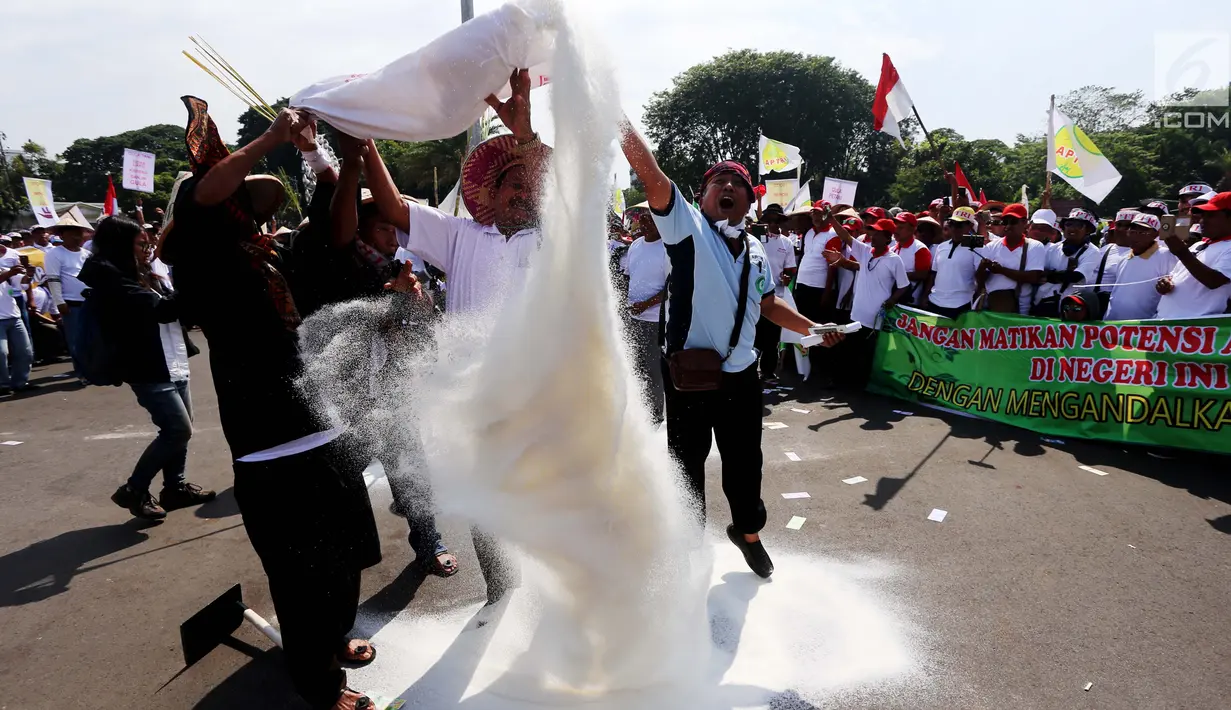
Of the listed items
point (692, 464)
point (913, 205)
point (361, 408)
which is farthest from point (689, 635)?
point (913, 205)

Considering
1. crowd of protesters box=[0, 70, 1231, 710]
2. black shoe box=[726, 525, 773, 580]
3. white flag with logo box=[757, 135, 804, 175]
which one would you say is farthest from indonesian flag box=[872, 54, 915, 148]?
black shoe box=[726, 525, 773, 580]

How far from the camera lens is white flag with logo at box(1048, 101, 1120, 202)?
757 cm

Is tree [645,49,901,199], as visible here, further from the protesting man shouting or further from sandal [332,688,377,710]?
sandal [332,688,377,710]

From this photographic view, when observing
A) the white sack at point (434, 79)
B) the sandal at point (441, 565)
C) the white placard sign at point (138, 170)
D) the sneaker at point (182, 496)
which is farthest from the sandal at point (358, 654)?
the white placard sign at point (138, 170)

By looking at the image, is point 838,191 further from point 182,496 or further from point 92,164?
point 92,164

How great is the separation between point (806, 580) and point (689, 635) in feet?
3.22

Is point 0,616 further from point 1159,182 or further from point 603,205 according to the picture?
point 1159,182

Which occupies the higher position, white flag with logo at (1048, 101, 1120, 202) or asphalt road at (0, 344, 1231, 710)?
white flag with logo at (1048, 101, 1120, 202)

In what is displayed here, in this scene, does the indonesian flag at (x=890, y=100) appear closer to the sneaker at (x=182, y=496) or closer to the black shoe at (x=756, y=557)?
the black shoe at (x=756, y=557)

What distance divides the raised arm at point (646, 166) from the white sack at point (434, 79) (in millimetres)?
391

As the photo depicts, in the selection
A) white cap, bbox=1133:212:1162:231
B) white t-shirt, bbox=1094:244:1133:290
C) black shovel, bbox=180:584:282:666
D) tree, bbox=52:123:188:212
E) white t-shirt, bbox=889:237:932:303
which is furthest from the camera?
tree, bbox=52:123:188:212

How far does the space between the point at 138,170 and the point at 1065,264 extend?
13.0 metres

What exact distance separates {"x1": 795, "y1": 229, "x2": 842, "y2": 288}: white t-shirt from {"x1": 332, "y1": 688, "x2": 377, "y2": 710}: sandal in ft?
22.9

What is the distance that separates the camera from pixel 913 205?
3694 centimetres
